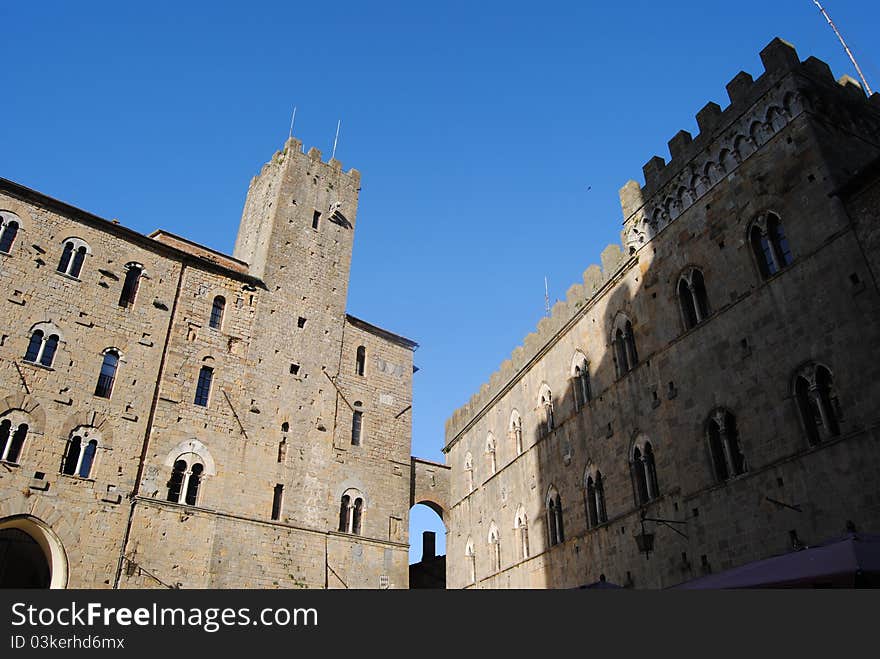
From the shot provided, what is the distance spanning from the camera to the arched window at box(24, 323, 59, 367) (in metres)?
18.7

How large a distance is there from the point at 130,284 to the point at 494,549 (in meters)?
16.1

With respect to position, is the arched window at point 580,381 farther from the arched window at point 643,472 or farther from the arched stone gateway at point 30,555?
the arched stone gateway at point 30,555

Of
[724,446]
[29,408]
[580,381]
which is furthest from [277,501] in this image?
[724,446]

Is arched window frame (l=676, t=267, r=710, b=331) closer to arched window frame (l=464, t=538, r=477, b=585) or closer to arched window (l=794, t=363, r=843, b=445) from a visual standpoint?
arched window (l=794, t=363, r=843, b=445)

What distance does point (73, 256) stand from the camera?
2058 cm

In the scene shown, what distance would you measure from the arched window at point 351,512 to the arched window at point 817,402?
52.3 feet

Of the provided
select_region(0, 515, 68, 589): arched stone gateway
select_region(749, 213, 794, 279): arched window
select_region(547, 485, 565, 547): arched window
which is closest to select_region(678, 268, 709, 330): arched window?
select_region(749, 213, 794, 279): arched window

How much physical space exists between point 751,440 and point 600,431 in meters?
5.73

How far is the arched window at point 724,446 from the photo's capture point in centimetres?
1437

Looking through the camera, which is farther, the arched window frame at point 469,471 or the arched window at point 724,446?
the arched window frame at point 469,471

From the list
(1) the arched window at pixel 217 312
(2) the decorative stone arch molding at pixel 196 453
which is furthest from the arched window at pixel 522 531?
(1) the arched window at pixel 217 312

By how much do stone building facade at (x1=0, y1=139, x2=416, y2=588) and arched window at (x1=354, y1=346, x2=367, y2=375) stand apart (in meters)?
0.06

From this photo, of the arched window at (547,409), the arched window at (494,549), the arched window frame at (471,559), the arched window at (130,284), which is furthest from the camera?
the arched window frame at (471,559)

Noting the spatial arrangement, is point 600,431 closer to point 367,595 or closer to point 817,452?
point 817,452
